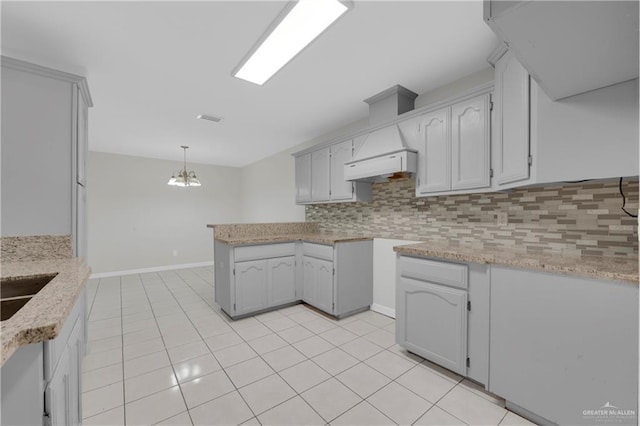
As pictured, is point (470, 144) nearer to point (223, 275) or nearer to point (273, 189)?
point (223, 275)

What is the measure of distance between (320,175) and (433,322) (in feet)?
7.44

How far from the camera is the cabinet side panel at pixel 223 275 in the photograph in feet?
9.52

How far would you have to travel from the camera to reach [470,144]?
6.73 feet

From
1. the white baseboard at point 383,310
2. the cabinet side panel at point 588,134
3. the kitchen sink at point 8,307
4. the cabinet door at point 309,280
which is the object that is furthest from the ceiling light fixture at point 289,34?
the white baseboard at point 383,310

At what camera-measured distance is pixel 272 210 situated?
5.46 metres

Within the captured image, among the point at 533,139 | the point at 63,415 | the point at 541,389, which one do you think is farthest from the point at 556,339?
the point at 63,415

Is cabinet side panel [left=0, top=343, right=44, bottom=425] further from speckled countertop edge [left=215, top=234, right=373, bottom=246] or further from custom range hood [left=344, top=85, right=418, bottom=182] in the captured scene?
custom range hood [left=344, top=85, right=418, bottom=182]

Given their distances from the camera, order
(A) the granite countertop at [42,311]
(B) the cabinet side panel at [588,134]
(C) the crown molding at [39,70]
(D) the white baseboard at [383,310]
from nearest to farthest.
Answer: (A) the granite countertop at [42,311] < (B) the cabinet side panel at [588,134] < (C) the crown molding at [39,70] < (D) the white baseboard at [383,310]

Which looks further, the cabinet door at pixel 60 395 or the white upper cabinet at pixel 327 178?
the white upper cabinet at pixel 327 178

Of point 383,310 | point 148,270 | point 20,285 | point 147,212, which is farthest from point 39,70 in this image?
point 148,270

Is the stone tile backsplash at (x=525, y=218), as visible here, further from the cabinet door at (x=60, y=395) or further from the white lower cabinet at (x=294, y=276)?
the cabinet door at (x=60, y=395)

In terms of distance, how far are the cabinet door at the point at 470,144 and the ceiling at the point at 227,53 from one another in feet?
1.39

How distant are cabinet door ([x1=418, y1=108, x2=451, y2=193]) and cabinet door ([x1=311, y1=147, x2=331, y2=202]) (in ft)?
4.42

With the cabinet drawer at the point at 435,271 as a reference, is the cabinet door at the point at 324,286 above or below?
below
